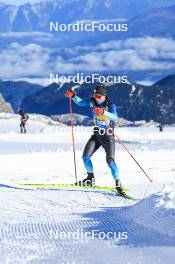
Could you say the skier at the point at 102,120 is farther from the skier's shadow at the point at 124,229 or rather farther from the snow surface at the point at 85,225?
the skier's shadow at the point at 124,229

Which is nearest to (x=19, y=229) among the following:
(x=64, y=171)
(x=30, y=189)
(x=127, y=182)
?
(x=30, y=189)

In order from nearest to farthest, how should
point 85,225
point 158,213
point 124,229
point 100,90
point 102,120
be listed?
1. point 124,229
2. point 158,213
3. point 85,225
4. point 100,90
5. point 102,120

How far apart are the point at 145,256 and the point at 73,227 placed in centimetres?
211

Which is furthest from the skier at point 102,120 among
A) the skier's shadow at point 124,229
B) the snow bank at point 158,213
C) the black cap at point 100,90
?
the snow bank at point 158,213

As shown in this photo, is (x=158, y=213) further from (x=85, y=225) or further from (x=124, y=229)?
(x=85, y=225)

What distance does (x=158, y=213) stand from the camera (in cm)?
810

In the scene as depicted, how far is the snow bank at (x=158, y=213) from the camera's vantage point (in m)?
7.45

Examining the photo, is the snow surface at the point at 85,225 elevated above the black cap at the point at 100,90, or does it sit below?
below

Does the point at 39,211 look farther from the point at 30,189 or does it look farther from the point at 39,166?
the point at 39,166

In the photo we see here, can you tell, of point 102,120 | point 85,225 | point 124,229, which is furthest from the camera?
point 102,120

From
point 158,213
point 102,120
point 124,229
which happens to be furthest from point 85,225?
point 102,120

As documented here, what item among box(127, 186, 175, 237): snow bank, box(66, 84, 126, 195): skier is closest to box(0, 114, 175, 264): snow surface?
box(127, 186, 175, 237): snow bank

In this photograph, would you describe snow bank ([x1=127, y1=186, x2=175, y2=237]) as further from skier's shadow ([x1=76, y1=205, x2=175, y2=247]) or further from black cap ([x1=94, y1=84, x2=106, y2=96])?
black cap ([x1=94, y1=84, x2=106, y2=96])

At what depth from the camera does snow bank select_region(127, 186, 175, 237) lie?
7.45 metres
